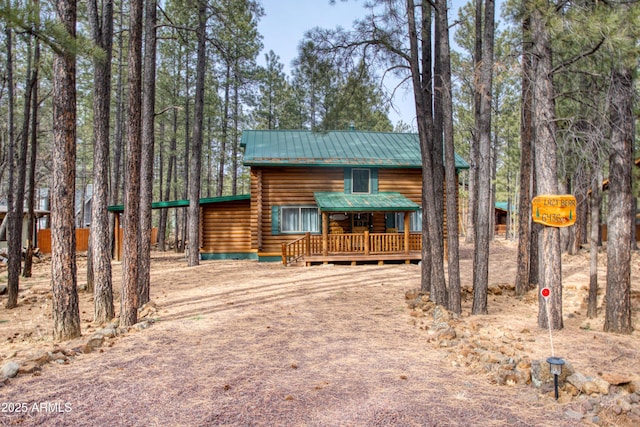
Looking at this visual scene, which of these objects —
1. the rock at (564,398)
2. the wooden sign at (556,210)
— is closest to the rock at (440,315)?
the wooden sign at (556,210)

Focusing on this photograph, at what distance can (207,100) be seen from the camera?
2536 centimetres

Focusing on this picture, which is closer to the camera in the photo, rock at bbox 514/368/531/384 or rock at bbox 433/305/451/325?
rock at bbox 514/368/531/384

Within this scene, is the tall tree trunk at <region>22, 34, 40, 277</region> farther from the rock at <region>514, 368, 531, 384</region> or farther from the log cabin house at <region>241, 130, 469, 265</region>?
the rock at <region>514, 368, 531, 384</region>

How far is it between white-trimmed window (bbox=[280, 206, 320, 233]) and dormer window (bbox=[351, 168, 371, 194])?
6.71ft

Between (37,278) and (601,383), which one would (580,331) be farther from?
(37,278)

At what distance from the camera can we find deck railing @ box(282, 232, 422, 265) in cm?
1540

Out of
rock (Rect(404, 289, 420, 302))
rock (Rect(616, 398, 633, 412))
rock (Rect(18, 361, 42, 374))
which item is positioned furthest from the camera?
rock (Rect(404, 289, 420, 302))

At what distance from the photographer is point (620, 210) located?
6.97 metres

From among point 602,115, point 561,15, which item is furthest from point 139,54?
point 602,115

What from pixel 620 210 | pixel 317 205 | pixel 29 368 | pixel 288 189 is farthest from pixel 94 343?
pixel 288 189

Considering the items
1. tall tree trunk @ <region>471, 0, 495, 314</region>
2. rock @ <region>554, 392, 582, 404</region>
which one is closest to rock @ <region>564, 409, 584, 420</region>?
rock @ <region>554, 392, 582, 404</region>

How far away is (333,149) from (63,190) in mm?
13386

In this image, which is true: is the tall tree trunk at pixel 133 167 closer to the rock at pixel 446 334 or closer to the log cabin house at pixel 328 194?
the rock at pixel 446 334

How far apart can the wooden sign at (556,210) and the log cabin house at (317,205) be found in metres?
8.79
